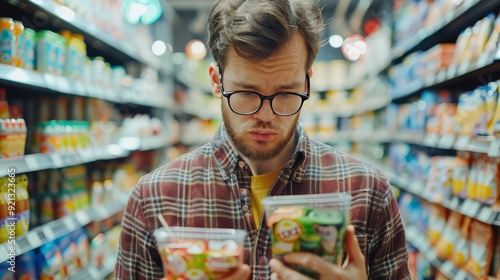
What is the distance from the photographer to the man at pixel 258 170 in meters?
1.47

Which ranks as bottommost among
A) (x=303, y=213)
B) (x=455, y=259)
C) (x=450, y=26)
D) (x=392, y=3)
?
(x=455, y=259)

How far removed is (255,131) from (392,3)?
4.98m

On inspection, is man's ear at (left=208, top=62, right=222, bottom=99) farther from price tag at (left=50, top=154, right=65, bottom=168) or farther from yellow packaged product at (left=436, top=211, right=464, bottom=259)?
yellow packaged product at (left=436, top=211, right=464, bottom=259)

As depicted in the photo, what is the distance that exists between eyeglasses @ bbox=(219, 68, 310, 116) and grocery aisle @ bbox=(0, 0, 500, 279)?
1.38m

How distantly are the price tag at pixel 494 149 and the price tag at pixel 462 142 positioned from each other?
444 millimetres

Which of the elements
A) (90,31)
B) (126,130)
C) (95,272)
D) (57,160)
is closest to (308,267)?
(57,160)

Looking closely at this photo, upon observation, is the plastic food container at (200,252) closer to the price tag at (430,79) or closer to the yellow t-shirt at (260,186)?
the yellow t-shirt at (260,186)

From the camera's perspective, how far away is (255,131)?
1.48m

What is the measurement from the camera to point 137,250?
153cm

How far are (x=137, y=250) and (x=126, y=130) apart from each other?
11.5ft

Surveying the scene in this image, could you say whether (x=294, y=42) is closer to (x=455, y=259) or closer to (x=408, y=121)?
(x=455, y=259)

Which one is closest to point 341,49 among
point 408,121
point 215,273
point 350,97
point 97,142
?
point 350,97

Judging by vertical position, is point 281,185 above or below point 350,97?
below

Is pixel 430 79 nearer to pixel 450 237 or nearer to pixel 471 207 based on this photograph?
pixel 450 237
